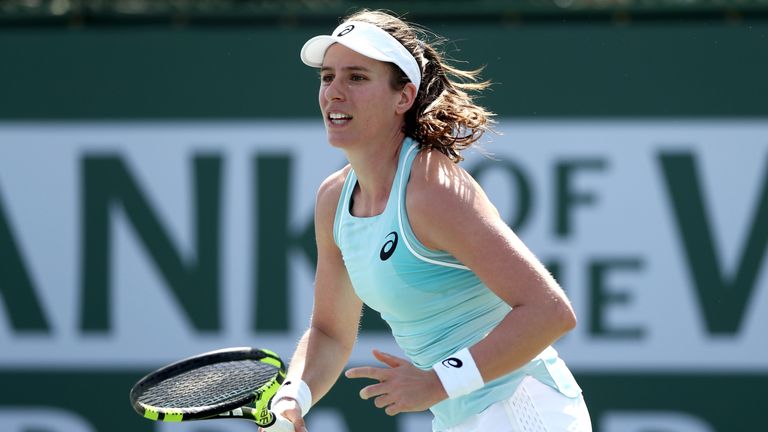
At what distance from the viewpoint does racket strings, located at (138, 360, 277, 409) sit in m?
2.77

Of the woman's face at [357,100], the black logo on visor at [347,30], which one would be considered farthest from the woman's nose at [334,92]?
the black logo on visor at [347,30]

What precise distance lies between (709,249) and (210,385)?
2804mm

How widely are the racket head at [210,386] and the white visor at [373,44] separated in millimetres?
809

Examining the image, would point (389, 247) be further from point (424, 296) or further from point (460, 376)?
point (460, 376)

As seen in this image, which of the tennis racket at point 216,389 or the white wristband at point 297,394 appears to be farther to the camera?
the white wristband at point 297,394

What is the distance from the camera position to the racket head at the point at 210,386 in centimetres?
268

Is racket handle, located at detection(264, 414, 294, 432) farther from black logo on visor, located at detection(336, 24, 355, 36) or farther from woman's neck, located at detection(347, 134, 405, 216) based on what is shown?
black logo on visor, located at detection(336, 24, 355, 36)

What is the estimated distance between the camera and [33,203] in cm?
522

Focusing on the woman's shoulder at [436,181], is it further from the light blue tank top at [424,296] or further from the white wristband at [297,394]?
the white wristband at [297,394]

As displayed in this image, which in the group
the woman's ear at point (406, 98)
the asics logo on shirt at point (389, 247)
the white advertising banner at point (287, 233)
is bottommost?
the white advertising banner at point (287, 233)

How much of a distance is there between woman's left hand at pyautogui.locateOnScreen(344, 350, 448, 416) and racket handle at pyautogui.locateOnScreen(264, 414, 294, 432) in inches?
15.1

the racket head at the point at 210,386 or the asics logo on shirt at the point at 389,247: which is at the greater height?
the asics logo on shirt at the point at 389,247

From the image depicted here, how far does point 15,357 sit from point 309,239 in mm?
1437

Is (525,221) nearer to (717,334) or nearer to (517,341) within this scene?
(717,334)
